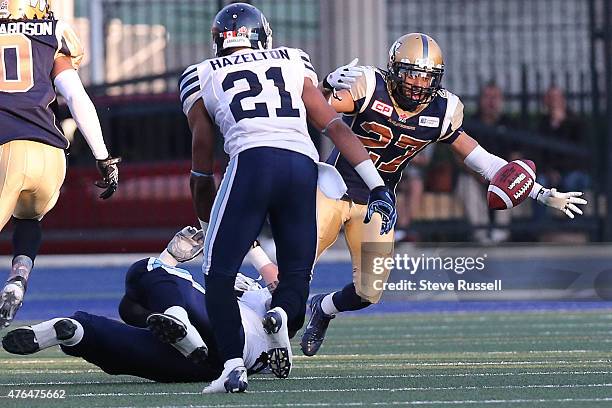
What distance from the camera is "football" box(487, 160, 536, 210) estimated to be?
735cm

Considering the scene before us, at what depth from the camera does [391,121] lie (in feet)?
24.7

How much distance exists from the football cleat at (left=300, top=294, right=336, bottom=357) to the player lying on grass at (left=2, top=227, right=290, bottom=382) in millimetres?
1126

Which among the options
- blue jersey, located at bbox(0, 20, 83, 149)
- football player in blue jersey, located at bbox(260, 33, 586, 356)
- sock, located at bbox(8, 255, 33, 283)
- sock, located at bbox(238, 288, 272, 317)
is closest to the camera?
sock, located at bbox(238, 288, 272, 317)

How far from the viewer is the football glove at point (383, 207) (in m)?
5.99

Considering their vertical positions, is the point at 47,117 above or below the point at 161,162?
above

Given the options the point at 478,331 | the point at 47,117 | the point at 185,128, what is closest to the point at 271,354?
the point at 47,117

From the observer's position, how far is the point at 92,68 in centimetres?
→ 1543

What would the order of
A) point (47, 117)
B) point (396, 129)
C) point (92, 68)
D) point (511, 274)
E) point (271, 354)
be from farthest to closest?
point (92, 68), point (511, 274), point (396, 129), point (47, 117), point (271, 354)

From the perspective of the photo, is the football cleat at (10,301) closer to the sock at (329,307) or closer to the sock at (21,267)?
the sock at (21,267)

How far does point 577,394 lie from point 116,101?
27.7 ft

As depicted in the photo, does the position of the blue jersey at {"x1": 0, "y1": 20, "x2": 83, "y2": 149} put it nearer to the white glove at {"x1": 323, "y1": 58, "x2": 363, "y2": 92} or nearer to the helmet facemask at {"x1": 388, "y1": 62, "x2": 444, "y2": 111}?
the white glove at {"x1": 323, "y1": 58, "x2": 363, "y2": 92}

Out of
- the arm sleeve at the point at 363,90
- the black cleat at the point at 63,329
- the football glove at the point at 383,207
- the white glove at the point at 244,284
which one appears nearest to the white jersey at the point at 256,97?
the football glove at the point at 383,207

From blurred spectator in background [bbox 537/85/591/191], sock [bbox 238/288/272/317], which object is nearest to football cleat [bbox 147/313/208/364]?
sock [bbox 238/288/272/317]

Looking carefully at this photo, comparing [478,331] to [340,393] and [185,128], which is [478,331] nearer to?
[340,393]
